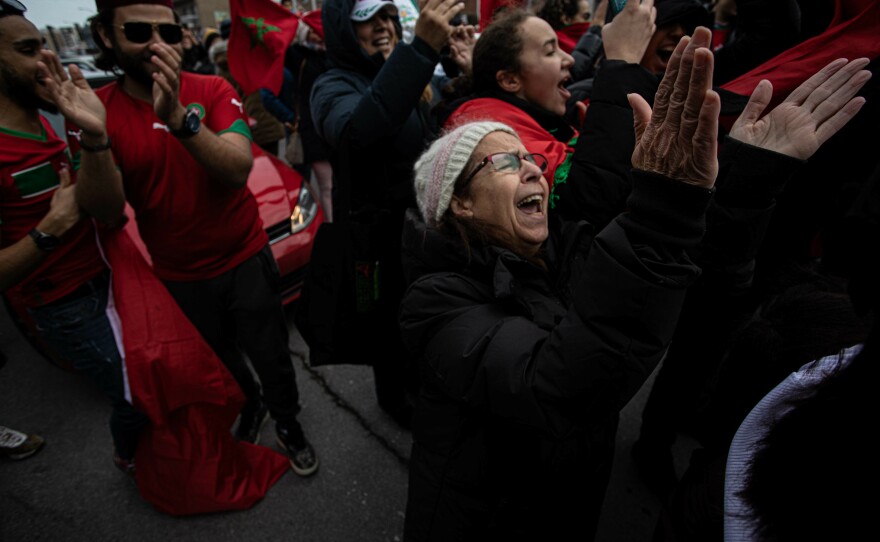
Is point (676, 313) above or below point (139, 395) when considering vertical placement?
above

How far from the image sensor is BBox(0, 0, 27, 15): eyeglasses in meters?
1.39

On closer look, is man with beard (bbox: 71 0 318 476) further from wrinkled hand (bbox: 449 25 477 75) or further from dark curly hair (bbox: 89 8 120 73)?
wrinkled hand (bbox: 449 25 477 75)

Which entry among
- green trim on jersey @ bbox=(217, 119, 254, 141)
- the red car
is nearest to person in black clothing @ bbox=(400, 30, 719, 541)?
green trim on jersey @ bbox=(217, 119, 254, 141)

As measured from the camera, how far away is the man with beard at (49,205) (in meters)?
1.52

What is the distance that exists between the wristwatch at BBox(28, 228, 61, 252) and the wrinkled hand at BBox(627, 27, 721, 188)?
6.10 feet

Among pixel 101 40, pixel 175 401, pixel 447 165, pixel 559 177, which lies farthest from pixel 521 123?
pixel 175 401

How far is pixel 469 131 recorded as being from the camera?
1.31 m

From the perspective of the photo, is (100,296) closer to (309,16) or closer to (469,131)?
(469,131)

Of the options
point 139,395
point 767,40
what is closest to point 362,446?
point 139,395

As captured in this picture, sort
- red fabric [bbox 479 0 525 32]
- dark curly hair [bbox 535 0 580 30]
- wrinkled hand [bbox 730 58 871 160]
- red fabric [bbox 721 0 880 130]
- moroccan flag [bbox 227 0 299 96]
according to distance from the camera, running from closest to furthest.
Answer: wrinkled hand [bbox 730 58 871 160] < red fabric [bbox 721 0 880 130] < red fabric [bbox 479 0 525 32] < dark curly hair [bbox 535 0 580 30] < moroccan flag [bbox 227 0 299 96]

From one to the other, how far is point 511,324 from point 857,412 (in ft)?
1.89

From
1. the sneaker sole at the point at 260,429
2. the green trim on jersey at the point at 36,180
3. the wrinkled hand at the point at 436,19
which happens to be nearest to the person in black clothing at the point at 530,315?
the wrinkled hand at the point at 436,19

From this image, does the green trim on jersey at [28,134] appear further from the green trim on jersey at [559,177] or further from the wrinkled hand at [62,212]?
the green trim on jersey at [559,177]

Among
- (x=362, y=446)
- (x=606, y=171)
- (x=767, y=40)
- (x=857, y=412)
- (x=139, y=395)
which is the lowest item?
(x=362, y=446)
